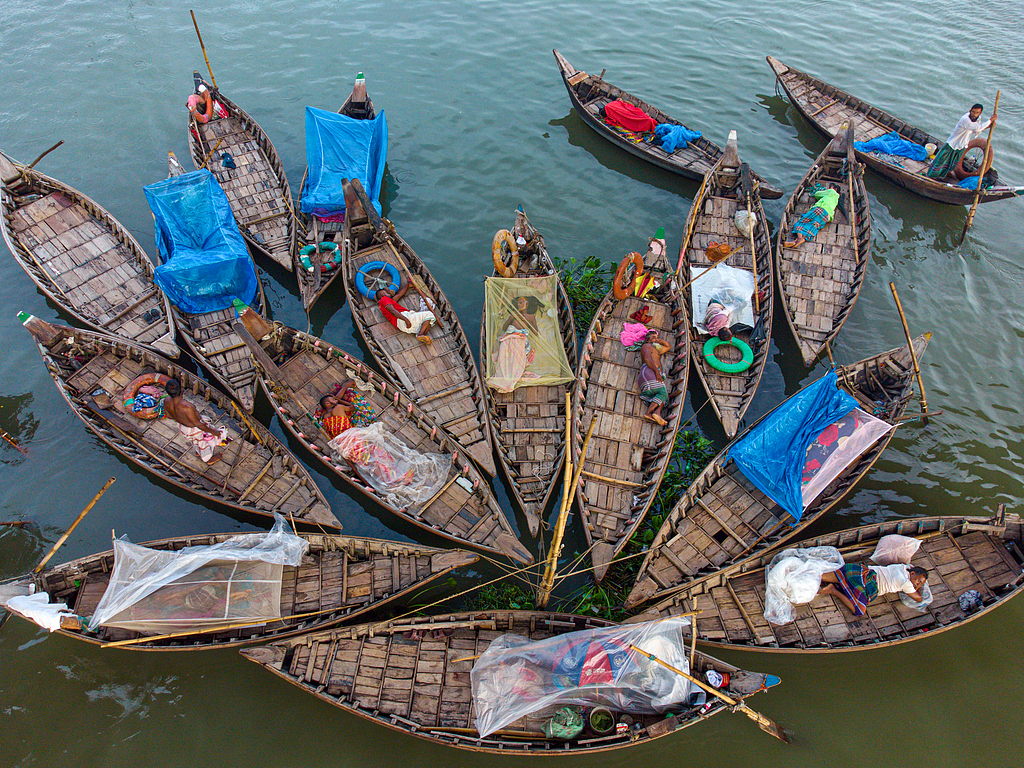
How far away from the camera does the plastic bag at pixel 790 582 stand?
9.67 meters

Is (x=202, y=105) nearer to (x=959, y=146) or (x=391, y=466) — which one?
(x=391, y=466)

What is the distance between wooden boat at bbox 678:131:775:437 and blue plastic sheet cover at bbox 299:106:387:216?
32.2ft

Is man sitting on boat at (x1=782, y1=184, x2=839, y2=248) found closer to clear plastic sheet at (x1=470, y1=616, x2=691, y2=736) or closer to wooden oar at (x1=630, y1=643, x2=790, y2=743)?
clear plastic sheet at (x1=470, y1=616, x2=691, y2=736)

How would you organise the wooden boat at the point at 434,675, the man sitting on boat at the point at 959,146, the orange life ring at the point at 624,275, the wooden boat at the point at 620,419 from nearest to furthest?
the wooden boat at the point at 434,675, the wooden boat at the point at 620,419, the orange life ring at the point at 624,275, the man sitting on boat at the point at 959,146

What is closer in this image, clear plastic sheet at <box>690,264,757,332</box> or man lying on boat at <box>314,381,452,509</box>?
man lying on boat at <box>314,381,452,509</box>

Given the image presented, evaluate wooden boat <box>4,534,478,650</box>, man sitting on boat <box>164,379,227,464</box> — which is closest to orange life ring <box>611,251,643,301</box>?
wooden boat <box>4,534,478,650</box>

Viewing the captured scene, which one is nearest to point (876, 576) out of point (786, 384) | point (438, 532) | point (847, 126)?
point (786, 384)

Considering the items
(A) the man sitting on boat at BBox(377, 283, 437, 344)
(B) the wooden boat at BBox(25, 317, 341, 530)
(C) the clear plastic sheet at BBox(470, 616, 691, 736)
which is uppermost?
(A) the man sitting on boat at BBox(377, 283, 437, 344)

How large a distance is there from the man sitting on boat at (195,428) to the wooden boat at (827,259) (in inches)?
552

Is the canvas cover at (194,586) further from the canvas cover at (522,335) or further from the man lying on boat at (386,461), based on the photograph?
the canvas cover at (522,335)

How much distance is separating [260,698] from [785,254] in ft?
54.9

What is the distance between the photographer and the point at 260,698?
966 cm

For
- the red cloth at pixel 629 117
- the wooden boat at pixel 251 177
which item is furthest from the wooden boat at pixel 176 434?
the red cloth at pixel 629 117

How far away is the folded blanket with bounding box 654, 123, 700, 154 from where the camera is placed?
60.1ft
